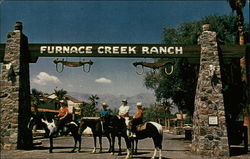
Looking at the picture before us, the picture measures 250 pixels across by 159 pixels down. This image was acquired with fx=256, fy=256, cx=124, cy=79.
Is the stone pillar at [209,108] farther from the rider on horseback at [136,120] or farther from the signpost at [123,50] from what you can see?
the rider on horseback at [136,120]

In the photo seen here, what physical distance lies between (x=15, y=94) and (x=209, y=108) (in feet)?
33.5

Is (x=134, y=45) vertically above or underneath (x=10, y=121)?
above

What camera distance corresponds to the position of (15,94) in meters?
13.8

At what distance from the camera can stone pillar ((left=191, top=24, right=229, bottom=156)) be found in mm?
12445

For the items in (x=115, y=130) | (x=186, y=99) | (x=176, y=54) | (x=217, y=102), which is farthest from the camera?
(x=186, y=99)

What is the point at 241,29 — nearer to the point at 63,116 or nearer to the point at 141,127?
the point at 141,127

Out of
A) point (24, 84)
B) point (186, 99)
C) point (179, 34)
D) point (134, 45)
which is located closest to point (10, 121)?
point (24, 84)

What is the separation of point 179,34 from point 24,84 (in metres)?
15.1

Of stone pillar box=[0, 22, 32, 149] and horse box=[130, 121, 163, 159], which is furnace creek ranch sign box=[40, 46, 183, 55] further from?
horse box=[130, 121, 163, 159]

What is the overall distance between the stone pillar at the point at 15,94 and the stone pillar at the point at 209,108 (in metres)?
9.21

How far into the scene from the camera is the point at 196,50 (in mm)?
13633

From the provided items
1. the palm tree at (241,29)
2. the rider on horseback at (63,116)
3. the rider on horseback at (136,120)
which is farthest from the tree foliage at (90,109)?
the rider on horseback at (136,120)

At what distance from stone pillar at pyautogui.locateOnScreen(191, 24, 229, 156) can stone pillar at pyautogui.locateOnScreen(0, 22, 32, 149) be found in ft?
30.2

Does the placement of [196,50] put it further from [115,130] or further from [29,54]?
[29,54]
